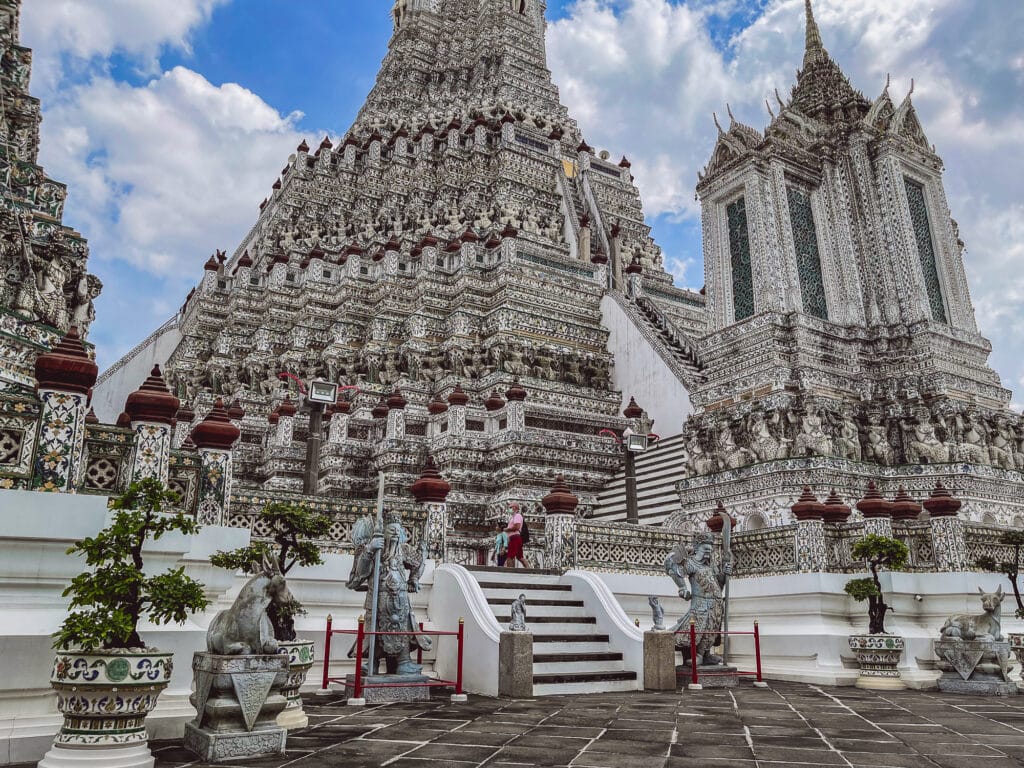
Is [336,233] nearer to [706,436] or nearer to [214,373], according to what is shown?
[214,373]

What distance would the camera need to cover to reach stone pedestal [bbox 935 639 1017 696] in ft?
29.4

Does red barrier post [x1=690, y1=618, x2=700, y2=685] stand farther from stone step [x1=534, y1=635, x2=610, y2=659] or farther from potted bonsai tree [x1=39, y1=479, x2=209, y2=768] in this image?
potted bonsai tree [x1=39, y1=479, x2=209, y2=768]

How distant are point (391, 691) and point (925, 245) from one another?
17721 mm

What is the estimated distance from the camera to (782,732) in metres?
6.01

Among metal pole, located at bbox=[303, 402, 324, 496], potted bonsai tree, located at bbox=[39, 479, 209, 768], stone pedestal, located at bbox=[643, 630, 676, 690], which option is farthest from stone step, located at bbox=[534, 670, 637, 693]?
metal pole, located at bbox=[303, 402, 324, 496]

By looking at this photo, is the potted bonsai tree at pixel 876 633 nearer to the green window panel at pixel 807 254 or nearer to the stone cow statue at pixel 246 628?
the stone cow statue at pixel 246 628

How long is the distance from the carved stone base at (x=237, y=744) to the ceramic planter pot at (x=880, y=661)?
7.50 metres

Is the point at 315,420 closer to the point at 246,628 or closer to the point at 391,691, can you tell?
the point at 391,691

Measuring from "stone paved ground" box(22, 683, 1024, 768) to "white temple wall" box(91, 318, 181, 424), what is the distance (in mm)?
27886

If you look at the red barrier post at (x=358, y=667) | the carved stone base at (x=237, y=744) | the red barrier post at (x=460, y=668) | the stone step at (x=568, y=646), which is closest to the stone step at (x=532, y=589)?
the stone step at (x=568, y=646)

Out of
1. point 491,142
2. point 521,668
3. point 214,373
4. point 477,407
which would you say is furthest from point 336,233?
point 521,668

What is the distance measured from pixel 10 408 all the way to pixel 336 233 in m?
33.0

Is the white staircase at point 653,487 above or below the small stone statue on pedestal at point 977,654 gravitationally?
above

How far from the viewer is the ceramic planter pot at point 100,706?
4473 millimetres
